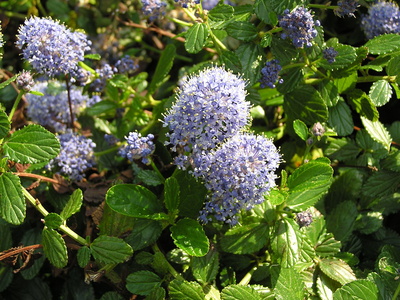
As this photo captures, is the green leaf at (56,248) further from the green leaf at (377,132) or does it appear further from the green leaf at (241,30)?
the green leaf at (377,132)

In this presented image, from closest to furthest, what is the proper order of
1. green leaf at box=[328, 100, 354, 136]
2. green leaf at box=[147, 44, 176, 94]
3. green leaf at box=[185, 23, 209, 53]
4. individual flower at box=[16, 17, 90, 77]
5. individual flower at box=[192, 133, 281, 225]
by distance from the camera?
1. individual flower at box=[192, 133, 281, 225]
2. green leaf at box=[185, 23, 209, 53]
3. individual flower at box=[16, 17, 90, 77]
4. green leaf at box=[328, 100, 354, 136]
5. green leaf at box=[147, 44, 176, 94]

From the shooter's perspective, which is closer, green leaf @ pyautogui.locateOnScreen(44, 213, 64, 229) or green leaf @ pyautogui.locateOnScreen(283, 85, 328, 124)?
green leaf @ pyautogui.locateOnScreen(44, 213, 64, 229)

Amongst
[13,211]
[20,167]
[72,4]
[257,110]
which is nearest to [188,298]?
[13,211]

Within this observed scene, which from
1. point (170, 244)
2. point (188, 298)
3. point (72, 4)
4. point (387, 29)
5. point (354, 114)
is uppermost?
point (387, 29)

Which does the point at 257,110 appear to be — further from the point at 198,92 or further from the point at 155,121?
the point at 198,92

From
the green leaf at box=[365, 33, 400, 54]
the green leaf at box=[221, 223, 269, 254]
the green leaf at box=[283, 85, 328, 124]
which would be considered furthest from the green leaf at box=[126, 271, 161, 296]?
the green leaf at box=[365, 33, 400, 54]

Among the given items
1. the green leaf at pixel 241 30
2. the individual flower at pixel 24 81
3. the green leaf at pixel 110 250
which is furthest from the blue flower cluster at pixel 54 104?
the green leaf at pixel 241 30

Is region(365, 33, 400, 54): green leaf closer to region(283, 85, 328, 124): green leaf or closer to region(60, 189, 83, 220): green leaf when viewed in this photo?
region(283, 85, 328, 124): green leaf

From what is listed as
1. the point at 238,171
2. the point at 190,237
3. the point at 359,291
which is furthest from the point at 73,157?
the point at 359,291
